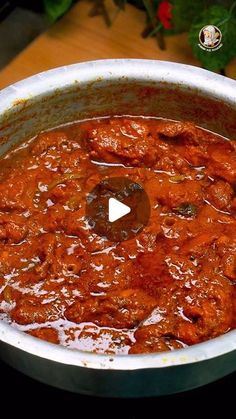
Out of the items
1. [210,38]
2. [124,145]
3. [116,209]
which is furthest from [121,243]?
[210,38]

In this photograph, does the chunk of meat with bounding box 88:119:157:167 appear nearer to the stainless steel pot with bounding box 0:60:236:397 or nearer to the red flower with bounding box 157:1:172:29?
the stainless steel pot with bounding box 0:60:236:397

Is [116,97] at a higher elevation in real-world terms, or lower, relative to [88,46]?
higher

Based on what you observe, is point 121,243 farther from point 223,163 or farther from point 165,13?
point 165,13

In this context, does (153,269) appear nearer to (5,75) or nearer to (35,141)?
(35,141)

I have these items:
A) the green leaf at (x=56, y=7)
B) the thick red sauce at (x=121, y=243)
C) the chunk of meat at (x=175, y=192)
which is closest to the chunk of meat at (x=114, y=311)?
the thick red sauce at (x=121, y=243)

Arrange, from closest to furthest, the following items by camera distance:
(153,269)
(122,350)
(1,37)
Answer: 1. (122,350)
2. (153,269)
3. (1,37)

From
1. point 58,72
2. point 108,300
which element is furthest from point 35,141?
point 108,300

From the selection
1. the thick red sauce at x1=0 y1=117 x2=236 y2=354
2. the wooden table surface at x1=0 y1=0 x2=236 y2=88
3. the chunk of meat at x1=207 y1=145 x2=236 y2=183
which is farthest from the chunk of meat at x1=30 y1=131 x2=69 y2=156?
the wooden table surface at x1=0 y1=0 x2=236 y2=88
